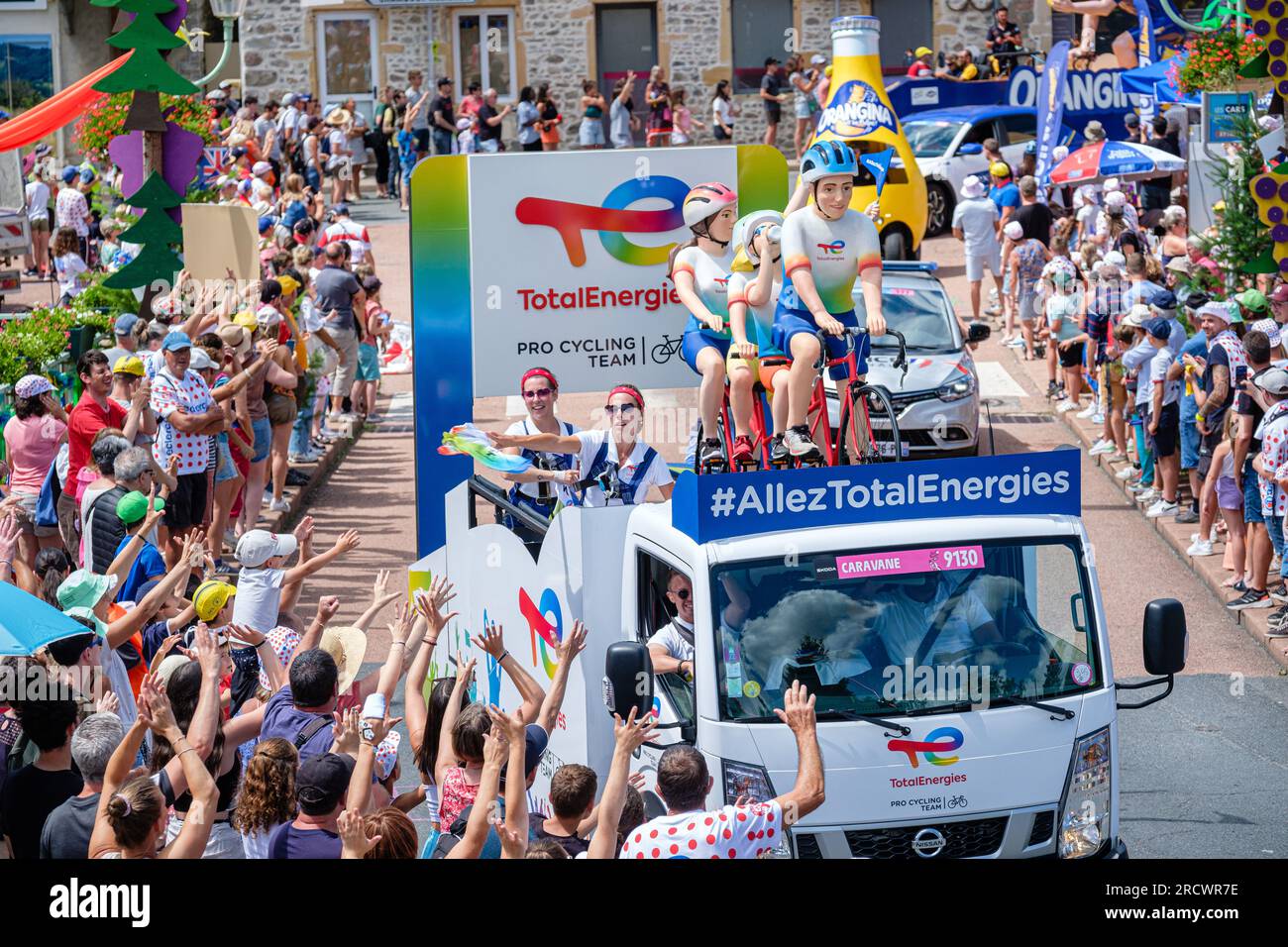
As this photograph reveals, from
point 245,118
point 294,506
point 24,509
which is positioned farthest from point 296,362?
point 245,118

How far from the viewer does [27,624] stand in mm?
6664

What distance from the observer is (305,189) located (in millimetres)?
27516

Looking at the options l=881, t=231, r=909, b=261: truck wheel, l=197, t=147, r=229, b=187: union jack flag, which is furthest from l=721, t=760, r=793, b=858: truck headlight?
l=197, t=147, r=229, b=187: union jack flag

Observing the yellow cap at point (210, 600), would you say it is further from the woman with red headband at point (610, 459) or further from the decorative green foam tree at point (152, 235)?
the decorative green foam tree at point (152, 235)

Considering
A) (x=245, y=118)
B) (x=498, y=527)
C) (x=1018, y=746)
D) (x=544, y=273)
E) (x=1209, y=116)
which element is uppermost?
(x=245, y=118)

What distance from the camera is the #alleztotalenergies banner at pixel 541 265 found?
10984 millimetres

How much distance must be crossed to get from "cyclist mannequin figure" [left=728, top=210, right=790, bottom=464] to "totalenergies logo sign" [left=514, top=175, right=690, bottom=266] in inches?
60.3

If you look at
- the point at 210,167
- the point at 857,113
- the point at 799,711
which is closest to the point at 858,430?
the point at 799,711

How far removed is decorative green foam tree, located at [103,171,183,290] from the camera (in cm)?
1558

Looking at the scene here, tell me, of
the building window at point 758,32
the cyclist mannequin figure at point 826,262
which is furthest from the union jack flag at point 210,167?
the building window at point 758,32

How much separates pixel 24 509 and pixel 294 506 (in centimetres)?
495

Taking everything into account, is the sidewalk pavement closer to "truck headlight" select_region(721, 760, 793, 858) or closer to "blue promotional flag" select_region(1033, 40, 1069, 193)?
"blue promotional flag" select_region(1033, 40, 1069, 193)
